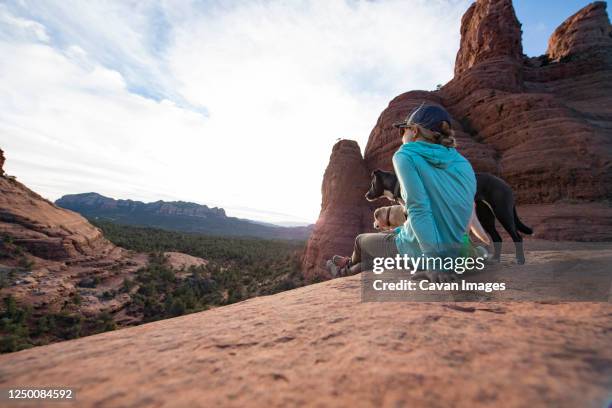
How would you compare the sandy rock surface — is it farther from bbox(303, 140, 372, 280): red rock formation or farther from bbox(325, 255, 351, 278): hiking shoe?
bbox(303, 140, 372, 280): red rock formation

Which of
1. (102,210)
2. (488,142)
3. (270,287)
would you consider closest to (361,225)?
(270,287)

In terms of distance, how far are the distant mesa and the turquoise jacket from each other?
2756 inches

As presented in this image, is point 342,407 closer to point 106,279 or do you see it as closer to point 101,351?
point 101,351

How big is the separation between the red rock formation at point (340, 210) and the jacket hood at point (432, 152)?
41.4 feet

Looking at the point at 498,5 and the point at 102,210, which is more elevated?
the point at 498,5

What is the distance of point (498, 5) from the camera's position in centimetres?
1867

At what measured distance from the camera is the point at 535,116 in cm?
1216

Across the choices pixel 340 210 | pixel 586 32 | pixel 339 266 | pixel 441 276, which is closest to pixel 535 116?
pixel 340 210

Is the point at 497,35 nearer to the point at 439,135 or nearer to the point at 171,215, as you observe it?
the point at 439,135

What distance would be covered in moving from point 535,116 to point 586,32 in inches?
564

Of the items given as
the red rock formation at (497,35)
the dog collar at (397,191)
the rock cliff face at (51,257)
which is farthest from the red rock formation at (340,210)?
the dog collar at (397,191)

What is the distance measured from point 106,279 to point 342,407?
18.9m

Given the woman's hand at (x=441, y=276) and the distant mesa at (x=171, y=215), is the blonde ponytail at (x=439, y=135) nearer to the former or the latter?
the woman's hand at (x=441, y=276)

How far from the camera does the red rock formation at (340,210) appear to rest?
48.1 ft
